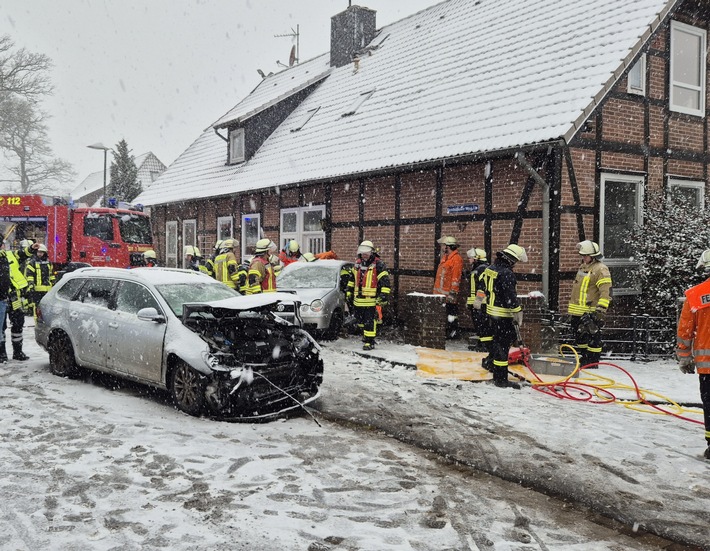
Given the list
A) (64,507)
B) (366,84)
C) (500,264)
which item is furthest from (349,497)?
(366,84)

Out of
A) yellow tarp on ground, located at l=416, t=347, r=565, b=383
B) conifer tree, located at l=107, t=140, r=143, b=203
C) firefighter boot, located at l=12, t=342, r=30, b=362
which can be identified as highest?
conifer tree, located at l=107, t=140, r=143, b=203

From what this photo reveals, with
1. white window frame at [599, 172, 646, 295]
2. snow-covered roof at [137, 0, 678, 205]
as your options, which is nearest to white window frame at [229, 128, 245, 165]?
snow-covered roof at [137, 0, 678, 205]

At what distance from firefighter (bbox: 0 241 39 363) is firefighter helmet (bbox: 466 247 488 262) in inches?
290

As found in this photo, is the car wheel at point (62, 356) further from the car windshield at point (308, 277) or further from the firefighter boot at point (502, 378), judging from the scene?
the firefighter boot at point (502, 378)

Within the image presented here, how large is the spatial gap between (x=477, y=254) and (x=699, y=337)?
5748 millimetres

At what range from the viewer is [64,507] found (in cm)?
417

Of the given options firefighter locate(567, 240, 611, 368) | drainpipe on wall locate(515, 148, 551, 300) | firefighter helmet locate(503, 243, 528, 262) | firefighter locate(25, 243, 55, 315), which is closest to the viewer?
firefighter helmet locate(503, 243, 528, 262)

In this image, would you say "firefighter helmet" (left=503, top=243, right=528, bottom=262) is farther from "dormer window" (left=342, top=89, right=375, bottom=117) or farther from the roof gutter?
"dormer window" (left=342, top=89, right=375, bottom=117)

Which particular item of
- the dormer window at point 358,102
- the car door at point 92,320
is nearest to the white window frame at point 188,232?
the dormer window at point 358,102

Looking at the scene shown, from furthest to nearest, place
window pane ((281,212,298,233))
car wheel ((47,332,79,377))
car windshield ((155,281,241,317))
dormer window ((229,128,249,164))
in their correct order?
dormer window ((229,128,249,164)) → window pane ((281,212,298,233)) → car wheel ((47,332,79,377)) → car windshield ((155,281,241,317))

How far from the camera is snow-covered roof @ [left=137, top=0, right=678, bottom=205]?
10.8 meters

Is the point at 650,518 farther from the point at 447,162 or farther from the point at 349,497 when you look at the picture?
the point at 447,162

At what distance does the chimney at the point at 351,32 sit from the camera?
2055 centimetres

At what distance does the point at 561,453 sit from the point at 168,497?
3.37 metres
